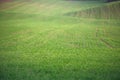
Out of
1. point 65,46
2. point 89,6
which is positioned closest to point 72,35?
point 65,46

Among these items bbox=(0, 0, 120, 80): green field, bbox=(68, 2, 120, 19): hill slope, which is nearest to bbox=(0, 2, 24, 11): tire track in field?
bbox=(0, 0, 120, 80): green field

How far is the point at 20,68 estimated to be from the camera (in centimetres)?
417

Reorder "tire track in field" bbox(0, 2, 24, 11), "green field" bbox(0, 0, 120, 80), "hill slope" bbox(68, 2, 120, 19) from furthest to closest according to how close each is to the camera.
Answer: "tire track in field" bbox(0, 2, 24, 11)
"hill slope" bbox(68, 2, 120, 19)
"green field" bbox(0, 0, 120, 80)

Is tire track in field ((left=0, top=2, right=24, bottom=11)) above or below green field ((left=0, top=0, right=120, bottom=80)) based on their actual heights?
above

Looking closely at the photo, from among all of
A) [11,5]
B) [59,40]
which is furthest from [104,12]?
[11,5]

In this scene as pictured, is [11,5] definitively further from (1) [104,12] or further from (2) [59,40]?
(1) [104,12]

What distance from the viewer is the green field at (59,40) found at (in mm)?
4098

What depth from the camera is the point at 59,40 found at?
5.11m

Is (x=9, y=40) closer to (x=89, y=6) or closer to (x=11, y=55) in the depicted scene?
(x=11, y=55)

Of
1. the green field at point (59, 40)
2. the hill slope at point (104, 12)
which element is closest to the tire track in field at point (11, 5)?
the green field at point (59, 40)

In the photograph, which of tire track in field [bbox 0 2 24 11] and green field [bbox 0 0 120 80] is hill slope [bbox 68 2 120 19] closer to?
green field [bbox 0 0 120 80]

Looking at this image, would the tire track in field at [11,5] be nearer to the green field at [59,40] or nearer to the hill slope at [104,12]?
the green field at [59,40]

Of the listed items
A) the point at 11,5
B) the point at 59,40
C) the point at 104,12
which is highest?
the point at 11,5

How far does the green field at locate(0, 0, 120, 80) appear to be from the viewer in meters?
4.10
